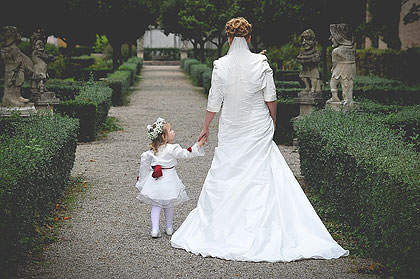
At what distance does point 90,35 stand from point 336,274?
64.6 feet

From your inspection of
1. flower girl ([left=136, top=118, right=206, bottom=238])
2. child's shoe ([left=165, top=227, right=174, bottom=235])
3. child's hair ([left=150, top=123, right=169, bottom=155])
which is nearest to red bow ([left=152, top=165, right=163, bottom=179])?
flower girl ([left=136, top=118, right=206, bottom=238])

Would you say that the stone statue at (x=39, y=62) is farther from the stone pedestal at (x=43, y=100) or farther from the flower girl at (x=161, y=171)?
the flower girl at (x=161, y=171)

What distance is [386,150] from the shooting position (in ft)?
17.1

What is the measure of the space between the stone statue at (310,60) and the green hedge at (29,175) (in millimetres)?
4646

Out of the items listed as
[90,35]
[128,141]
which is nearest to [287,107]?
[128,141]

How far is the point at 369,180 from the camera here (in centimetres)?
486

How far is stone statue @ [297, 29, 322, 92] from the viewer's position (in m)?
10.9

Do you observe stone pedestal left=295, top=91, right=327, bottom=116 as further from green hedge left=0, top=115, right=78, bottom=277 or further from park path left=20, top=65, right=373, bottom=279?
green hedge left=0, top=115, right=78, bottom=277

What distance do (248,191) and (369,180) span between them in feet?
3.14

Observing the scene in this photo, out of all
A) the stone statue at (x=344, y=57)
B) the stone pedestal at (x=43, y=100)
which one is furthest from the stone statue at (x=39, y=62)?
the stone statue at (x=344, y=57)

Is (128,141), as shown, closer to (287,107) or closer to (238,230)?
(287,107)

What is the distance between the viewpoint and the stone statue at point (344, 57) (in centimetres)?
958

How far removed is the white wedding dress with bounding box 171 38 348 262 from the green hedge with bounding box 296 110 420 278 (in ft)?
1.37

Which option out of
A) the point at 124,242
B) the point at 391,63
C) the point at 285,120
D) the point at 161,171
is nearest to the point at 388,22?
the point at 391,63
